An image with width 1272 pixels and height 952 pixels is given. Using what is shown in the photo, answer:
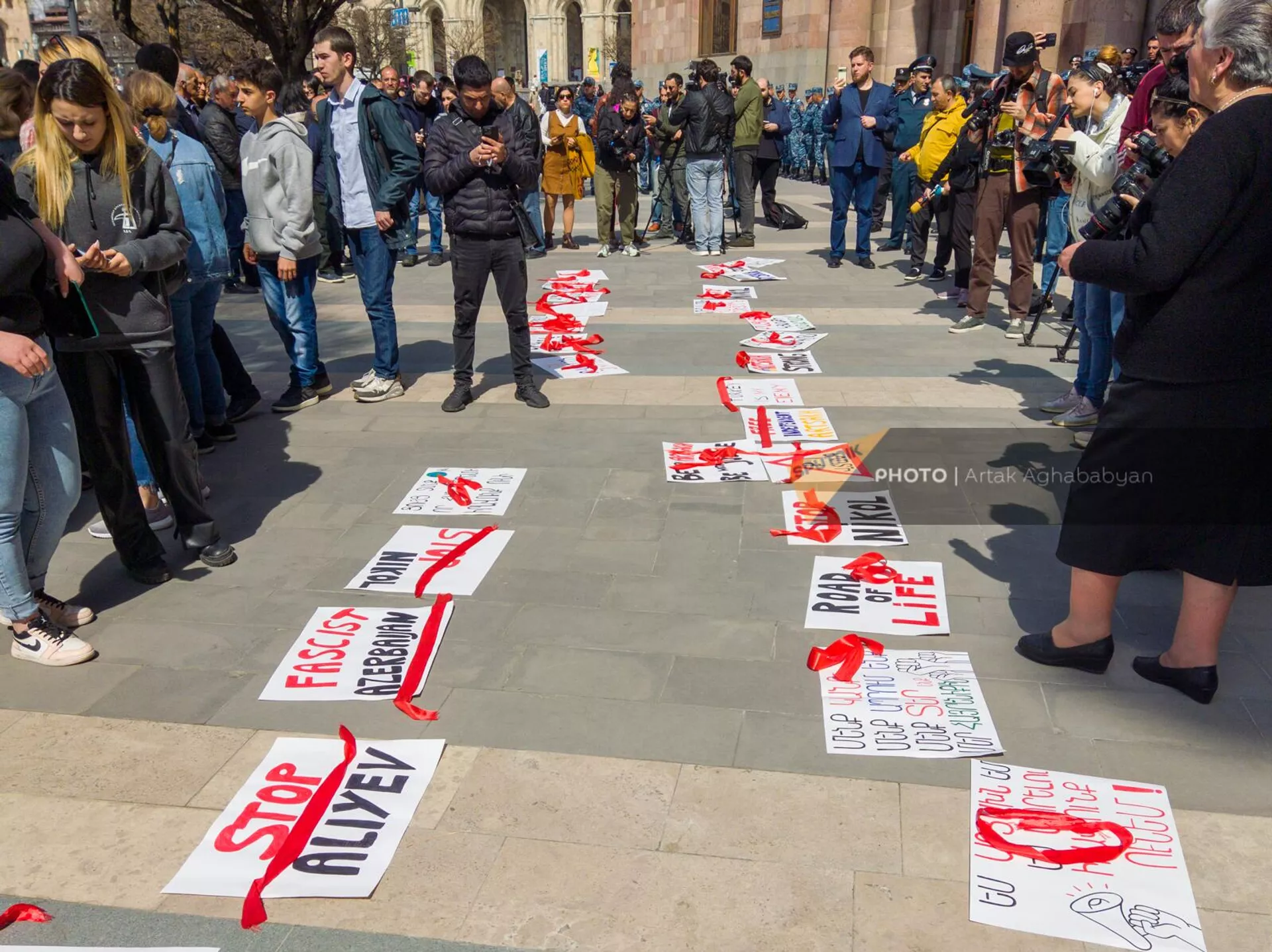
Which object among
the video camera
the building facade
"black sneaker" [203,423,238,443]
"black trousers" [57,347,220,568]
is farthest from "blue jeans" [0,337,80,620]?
the building facade

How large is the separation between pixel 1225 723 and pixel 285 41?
18.3 metres

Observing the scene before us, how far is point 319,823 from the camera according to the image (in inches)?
110

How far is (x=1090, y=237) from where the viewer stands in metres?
3.66

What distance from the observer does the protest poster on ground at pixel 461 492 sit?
5004 millimetres

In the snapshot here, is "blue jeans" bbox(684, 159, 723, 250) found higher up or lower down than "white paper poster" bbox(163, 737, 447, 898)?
higher up

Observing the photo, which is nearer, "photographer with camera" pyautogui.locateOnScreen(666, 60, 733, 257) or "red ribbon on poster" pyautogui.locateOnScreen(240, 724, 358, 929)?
"red ribbon on poster" pyautogui.locateOnScreen(240, 724, 358, 929)

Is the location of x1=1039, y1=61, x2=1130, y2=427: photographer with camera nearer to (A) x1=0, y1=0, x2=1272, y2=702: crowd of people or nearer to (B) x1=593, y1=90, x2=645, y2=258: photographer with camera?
(A) x1=0, y1=0, x2=1272, y2=702: crowd of people

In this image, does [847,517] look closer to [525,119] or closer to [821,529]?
[821,529]

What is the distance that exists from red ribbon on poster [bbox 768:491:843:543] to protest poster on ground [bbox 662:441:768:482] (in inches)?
16.6

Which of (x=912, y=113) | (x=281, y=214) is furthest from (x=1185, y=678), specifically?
(x=912, y=113)

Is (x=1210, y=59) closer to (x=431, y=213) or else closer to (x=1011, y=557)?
(x=1011, y=557)

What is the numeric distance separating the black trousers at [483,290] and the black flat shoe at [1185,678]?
411cm

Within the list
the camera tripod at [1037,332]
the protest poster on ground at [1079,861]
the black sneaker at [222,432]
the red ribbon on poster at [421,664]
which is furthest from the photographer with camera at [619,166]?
the protest poster on ground at [1079,861]

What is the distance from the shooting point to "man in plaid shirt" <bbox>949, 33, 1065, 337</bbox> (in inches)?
293
